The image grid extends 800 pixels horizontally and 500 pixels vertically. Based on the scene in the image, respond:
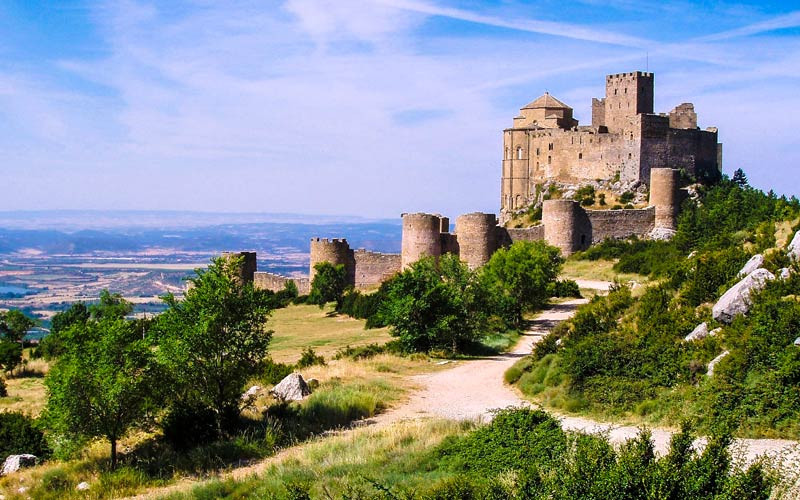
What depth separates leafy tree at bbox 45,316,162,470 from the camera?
13.0 meters

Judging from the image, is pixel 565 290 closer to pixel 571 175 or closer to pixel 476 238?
pixel 476 238

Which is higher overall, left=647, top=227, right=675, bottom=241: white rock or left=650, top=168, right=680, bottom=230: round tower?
left=650, top=168, right=680, bottom=230: round tower

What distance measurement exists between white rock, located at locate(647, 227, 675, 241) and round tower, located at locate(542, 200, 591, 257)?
375 cm

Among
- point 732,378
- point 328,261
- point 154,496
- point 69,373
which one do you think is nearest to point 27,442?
point 69,373

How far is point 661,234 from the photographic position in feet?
140

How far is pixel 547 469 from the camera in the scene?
29.8ft

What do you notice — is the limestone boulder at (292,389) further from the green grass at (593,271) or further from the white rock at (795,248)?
the green grass at (593,271)

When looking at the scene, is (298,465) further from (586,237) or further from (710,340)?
(586,237)

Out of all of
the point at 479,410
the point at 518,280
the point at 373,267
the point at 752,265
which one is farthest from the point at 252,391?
the point at 373,267

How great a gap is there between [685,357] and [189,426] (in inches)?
328

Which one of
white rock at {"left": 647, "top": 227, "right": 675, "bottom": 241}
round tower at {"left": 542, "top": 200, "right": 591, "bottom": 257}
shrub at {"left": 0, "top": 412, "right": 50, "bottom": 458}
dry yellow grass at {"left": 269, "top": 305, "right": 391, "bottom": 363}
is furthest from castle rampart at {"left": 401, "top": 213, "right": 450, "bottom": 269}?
shrub at {"left": 0, "top": 412, "right": 50, "bottom": 458}

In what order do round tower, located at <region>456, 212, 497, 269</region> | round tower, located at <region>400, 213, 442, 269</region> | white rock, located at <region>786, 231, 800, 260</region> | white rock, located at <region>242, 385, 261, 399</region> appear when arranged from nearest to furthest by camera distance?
white rock, located at <region>786, 231, 800, 260</region> → white rock, located at <region>242, 385, 261, 399</region> → round tower, located at <region>400, 213, 442, 269</region> → round tower, located at <region>456, 212, 497, 269</region>

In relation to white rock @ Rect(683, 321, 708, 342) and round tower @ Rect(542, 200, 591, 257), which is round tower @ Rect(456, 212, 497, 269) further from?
white rock @ Rect(683, 321, 708, 342)

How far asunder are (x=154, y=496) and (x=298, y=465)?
1.93m
